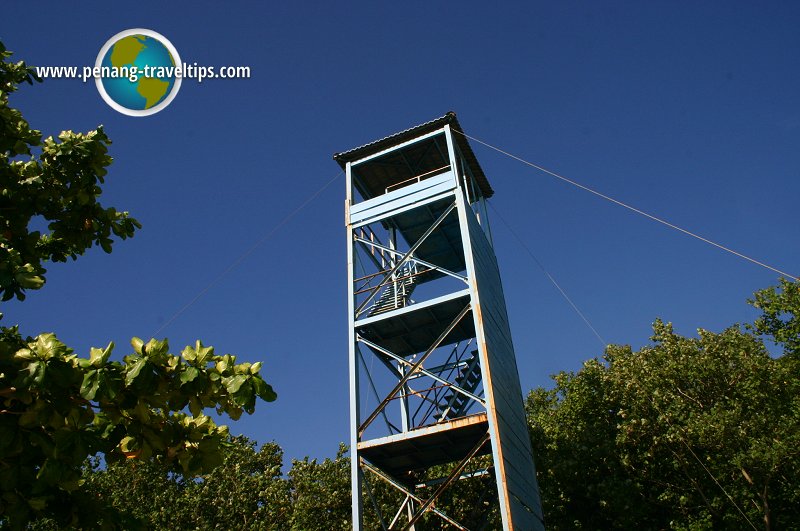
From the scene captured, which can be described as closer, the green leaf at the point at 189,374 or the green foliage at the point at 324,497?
the green leaf at the point at 189,374

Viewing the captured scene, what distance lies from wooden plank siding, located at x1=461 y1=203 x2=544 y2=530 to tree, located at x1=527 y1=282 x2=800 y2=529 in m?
8.00

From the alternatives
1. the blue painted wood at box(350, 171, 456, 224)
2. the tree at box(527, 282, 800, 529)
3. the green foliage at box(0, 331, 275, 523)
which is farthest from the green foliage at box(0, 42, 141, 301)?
the tree at box(527, 282, 800, 529)

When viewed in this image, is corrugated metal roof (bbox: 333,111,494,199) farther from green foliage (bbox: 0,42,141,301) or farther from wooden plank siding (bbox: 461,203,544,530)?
green foliage (bbox: 0,42,141,301)

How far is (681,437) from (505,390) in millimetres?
10511

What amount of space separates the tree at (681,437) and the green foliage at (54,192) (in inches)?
812

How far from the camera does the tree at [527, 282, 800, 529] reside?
22.3 metres

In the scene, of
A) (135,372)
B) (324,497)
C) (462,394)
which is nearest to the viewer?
(135,372)

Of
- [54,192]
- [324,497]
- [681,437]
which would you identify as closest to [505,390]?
[681,437]

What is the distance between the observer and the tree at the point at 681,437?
73.2 ft

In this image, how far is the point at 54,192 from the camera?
6656 millimetres

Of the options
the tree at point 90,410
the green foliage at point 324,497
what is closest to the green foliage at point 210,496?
the green foliage at point 324,497

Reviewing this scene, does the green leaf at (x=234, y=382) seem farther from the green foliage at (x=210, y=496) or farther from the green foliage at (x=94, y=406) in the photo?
the green foliage at (x=210, y=496)

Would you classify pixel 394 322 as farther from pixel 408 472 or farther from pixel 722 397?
pixel 722 397

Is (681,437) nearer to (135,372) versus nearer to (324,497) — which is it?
(324,497)
